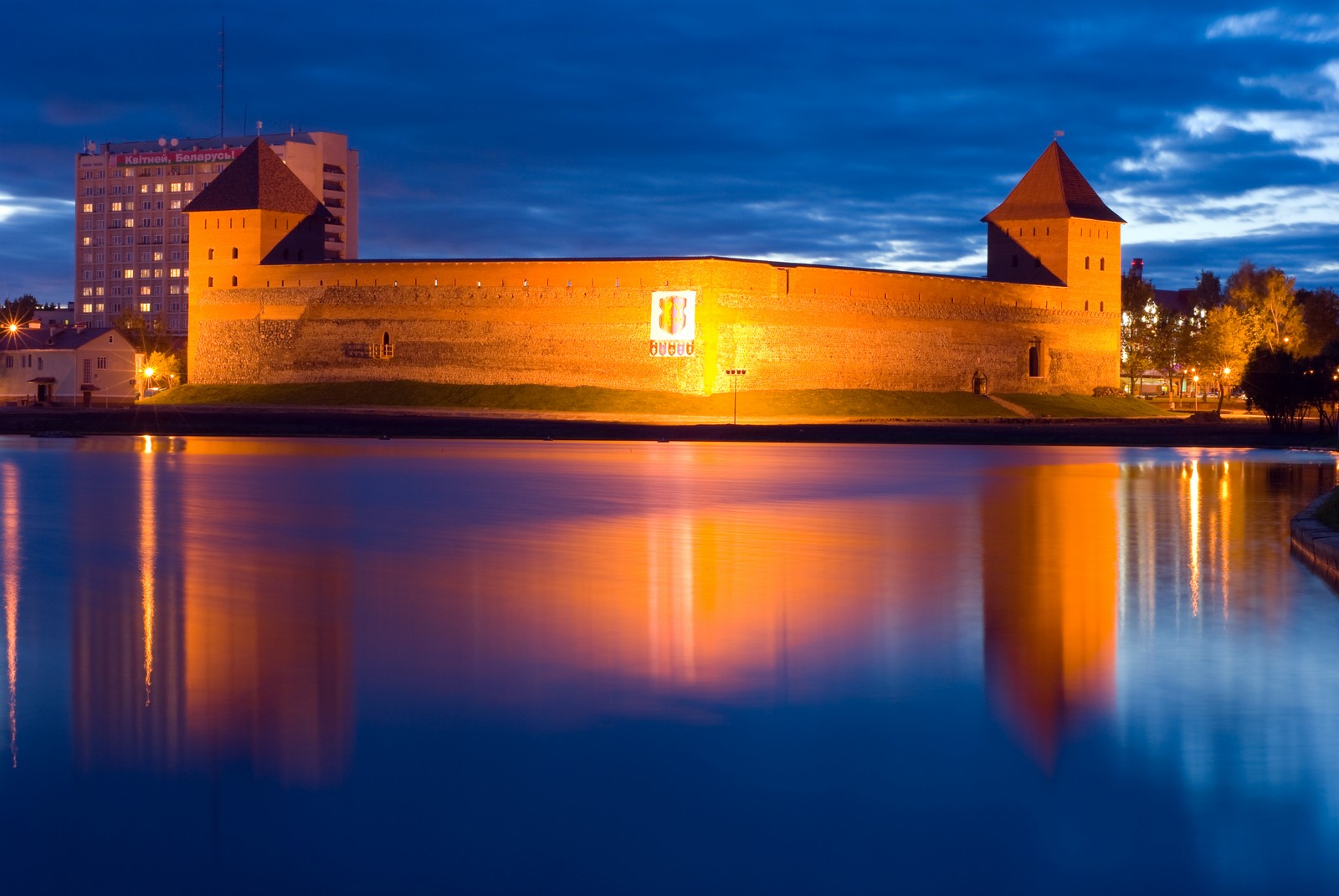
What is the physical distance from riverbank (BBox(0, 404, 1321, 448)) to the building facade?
58.8 meters

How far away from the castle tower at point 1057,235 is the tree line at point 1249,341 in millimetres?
4356

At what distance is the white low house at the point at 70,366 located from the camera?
59906mm

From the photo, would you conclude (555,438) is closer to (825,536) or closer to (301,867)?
(825,536)

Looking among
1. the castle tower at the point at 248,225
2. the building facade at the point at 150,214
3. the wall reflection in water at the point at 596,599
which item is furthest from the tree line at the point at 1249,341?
the building facade at the point at 150,214

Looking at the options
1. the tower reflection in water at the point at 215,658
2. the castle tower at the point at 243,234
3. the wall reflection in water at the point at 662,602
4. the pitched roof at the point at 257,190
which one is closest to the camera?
the tower reflection in water at the point at 215,658

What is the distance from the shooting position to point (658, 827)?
3.85 metres

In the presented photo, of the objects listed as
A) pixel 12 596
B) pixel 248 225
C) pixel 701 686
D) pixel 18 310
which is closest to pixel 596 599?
pixel 701 686

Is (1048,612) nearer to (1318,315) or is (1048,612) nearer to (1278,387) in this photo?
(1278,387)

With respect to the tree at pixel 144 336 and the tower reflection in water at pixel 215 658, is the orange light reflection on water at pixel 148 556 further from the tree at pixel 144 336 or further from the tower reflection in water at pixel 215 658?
the tree at pixel 144 336

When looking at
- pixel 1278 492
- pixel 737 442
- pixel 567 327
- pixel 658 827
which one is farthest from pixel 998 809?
pixel 567 327

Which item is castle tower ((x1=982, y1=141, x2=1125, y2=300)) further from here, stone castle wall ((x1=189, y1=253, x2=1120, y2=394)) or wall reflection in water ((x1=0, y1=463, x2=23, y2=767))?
wall reflection in water ((x1=0, y1=463, x2=23, y2=767))

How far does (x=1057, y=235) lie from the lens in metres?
57.3

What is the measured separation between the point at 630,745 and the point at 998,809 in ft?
3.93

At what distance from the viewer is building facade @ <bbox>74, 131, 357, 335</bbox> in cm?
10169
